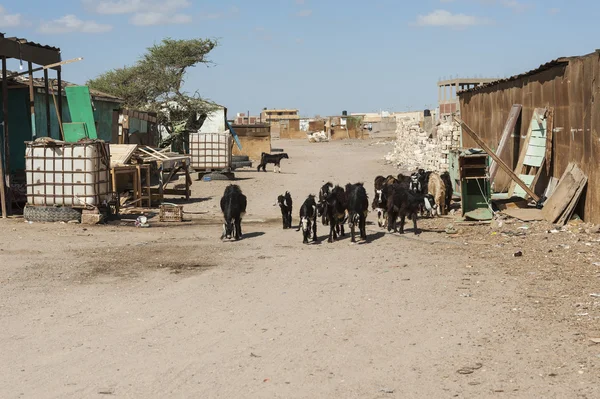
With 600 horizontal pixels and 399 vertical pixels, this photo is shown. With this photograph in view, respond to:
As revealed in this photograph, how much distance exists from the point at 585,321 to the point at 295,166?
106ft

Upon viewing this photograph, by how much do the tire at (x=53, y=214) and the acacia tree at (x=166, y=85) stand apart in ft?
62.3

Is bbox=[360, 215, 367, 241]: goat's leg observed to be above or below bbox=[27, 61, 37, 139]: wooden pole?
below

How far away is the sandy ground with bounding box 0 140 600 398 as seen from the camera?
21.5ft

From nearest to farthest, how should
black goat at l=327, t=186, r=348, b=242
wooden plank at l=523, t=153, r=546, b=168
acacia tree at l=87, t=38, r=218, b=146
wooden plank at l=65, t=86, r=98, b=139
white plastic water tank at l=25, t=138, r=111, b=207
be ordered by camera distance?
black goat at l=327, t=186, r=348, b=242, wooden plank at l=523, t=153, r=546, b=168, white plastic water tank at l=25, t=138, r=111, b=207, wooden plank at l=65, t=86, r=98, b=139, acacia tree at l=87, t=38, r=218, b=146

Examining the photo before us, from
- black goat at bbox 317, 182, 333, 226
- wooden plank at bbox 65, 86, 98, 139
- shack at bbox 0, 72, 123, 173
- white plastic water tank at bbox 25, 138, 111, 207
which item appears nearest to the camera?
black goat at bbox 317, 182, 333, 226

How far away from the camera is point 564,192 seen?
48.5 ft

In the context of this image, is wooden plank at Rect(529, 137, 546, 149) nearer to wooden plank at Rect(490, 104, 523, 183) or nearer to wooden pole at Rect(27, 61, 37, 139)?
wooden plank at Rect(490, 104, 523, 183)

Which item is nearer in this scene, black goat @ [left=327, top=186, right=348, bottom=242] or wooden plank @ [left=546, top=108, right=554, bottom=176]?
black goat @ [left=327, top=186, right=348, bottom=242]

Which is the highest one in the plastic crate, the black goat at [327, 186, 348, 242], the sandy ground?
the black goat at [327, 186, 348, 242]

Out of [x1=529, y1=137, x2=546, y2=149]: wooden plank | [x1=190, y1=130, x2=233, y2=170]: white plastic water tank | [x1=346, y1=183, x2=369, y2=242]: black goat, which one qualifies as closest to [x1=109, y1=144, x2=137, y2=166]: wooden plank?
[x1=346, y1=183, x2=369, y2=242]: black goat

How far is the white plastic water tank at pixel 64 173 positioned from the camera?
16.9 metres

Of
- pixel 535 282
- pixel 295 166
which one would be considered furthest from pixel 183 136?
pixel 535 282

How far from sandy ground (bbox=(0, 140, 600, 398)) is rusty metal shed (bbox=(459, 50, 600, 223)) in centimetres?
116

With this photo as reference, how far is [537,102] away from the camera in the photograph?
1769cm
